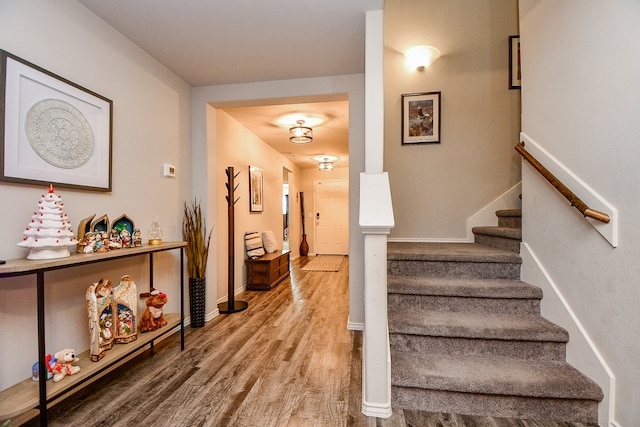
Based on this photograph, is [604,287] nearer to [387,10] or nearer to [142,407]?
[142,407]

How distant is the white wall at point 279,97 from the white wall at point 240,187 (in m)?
0.47

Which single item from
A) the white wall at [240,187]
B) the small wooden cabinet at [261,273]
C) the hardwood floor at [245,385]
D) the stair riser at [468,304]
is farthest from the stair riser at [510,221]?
the small wooden cabinet at [261,273]

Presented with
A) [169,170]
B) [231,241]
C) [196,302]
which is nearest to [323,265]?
[231,241]

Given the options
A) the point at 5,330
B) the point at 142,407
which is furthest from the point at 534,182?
the point at 5,330

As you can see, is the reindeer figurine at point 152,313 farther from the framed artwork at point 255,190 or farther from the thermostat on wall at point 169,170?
the framed artwork at point 255,190

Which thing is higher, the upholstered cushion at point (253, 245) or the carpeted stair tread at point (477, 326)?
the upholstered cushion at point (253, 245)

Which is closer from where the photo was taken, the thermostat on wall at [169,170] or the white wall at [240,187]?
the thermostat on wall at [169,170]

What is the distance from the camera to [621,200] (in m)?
1.38

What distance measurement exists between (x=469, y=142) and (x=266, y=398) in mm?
2903

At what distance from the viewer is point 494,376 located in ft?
5.23

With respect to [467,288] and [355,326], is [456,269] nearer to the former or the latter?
[467,288]

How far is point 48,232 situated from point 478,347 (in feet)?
8.01

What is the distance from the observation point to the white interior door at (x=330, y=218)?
823cm

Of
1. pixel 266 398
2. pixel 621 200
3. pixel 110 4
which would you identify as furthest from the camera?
pixel 110 4
